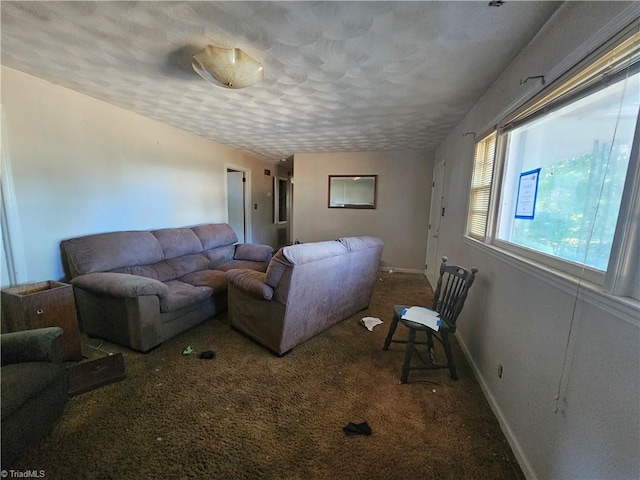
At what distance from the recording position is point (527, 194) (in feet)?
5.17

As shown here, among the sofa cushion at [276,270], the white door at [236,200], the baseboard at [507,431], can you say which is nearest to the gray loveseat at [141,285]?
the sofa cushion at [276,270]

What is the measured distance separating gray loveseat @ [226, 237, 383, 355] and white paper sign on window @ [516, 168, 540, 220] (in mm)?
1333

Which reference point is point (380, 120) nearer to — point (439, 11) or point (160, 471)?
point (439, 11)

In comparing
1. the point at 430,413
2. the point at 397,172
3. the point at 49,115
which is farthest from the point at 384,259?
the point at 49,115

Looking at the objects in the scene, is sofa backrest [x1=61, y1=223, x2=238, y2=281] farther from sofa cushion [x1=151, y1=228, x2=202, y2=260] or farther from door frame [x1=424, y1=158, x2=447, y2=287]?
door frame [x1=424, y1=158, x2=447, y2=287]

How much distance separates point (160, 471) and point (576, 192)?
2.35 metres

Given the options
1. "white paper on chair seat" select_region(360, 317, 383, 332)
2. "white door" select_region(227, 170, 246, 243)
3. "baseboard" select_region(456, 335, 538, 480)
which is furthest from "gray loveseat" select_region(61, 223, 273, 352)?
"baseboard" select_region(456, 335, 538, 480)

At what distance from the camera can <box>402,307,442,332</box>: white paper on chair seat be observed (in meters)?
1.89

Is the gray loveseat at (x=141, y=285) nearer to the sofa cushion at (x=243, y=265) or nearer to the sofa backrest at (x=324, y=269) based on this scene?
the sofa cushion at (x=243, y=265)

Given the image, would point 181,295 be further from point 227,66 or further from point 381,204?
point 381,204

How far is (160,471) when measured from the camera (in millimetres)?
1236

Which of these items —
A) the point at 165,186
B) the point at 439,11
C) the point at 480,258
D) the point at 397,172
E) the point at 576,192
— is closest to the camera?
the point at 576,192

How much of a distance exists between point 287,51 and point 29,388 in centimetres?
239

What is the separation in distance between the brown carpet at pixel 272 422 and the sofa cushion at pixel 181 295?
1.25 ft
